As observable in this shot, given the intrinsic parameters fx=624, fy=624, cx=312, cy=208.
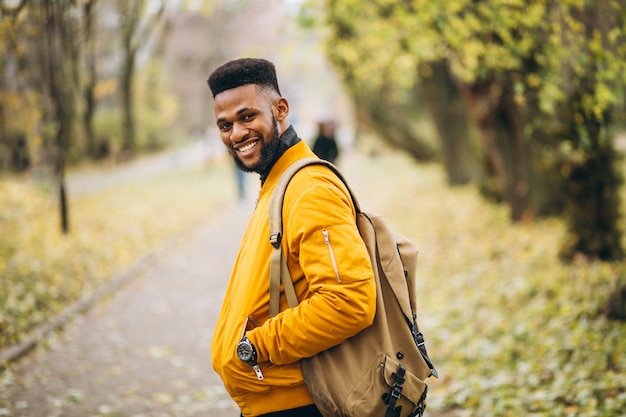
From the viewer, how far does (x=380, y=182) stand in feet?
79.4

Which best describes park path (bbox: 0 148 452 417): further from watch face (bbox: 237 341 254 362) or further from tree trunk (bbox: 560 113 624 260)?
tree trunk (bbox: 560 113 624 260)

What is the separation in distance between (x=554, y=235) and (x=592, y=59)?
5.02m

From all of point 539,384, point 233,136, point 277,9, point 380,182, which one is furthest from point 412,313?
point 277,9

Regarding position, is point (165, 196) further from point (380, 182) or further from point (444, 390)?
point (444, 390)

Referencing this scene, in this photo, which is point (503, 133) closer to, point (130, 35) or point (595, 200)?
point (595, 200)

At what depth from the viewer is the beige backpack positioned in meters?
2.23

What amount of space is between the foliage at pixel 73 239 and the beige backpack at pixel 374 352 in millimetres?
5483

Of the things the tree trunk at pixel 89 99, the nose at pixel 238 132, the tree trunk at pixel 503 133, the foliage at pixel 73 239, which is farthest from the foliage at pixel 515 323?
the tree trunk at pixel 89 99

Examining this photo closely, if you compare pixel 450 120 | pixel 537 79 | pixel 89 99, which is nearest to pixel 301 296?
pixel 537 79

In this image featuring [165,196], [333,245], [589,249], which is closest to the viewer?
[333,245]

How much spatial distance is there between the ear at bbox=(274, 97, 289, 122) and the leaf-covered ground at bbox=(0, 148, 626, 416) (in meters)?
3.56

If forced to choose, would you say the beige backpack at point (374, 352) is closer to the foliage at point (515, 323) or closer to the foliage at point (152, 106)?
the foliage at point (515, 323)

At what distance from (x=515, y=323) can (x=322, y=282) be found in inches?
229

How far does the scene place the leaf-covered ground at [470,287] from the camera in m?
5.54
